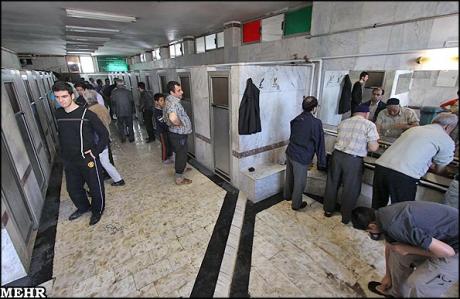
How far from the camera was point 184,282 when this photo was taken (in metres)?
2.00

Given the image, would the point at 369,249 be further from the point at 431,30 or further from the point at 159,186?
the point at 159,186

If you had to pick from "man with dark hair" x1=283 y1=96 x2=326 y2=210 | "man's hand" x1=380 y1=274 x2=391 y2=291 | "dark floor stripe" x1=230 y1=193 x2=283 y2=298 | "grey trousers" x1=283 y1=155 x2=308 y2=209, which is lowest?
"dark floor stripe" x1=230 y1=193 x2=283 y2=298

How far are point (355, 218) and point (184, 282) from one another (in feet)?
5.20

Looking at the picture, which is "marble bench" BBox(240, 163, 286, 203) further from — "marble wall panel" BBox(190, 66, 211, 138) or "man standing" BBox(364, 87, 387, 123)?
"man standing" BBox(364, 87, 387, 123)

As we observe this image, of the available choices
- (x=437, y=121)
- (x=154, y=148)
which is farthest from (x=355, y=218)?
(x=154, y=148)

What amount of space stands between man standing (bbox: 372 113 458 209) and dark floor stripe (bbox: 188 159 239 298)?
183 centimetres

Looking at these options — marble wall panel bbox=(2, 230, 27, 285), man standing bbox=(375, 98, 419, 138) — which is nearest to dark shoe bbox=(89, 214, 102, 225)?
marble wall panel bbox=(2, 230, 27, 285)

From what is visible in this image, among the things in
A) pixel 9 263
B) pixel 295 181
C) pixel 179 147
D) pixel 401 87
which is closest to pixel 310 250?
pixel 295 181

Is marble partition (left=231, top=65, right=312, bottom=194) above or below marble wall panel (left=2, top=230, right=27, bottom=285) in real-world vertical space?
above

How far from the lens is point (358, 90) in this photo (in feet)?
10.5

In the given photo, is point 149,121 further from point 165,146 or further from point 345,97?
point 345,97

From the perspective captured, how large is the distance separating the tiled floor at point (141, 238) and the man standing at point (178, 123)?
376 mm

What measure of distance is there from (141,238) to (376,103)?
3432 millimetres

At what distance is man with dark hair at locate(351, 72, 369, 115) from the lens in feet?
10.1
